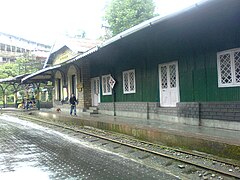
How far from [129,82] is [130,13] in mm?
16559

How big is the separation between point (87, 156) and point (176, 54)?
19.9ft

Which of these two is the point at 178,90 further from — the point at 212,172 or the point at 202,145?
the point at 212,172

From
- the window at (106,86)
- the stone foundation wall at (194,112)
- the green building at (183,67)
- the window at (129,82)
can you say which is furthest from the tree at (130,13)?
the stone foundation wall at (194,112)

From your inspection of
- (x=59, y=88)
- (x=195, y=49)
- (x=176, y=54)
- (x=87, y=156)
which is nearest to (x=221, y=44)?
(x=195, y=49)

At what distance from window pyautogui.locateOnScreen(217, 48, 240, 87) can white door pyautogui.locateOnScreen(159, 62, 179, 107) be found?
7.94 feet

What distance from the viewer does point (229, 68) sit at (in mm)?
9406

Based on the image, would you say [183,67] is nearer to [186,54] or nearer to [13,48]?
[186,54]

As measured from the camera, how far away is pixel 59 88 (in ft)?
87.2

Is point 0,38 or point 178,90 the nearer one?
point 178,90

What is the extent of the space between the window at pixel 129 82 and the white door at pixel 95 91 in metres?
3.93

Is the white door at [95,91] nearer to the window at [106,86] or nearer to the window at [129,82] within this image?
the window at [106,86]

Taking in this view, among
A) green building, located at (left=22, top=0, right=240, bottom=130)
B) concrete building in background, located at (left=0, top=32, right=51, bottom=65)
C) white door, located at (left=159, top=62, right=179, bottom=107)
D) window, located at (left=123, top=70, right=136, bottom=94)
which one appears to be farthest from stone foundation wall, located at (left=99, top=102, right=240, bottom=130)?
concrete building in background, located at (left=0, top=32, right=51, bottom=65)

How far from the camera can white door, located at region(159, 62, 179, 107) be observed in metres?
12.0

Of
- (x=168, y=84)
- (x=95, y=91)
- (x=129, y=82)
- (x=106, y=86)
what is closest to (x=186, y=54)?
(x=168, y=84)
